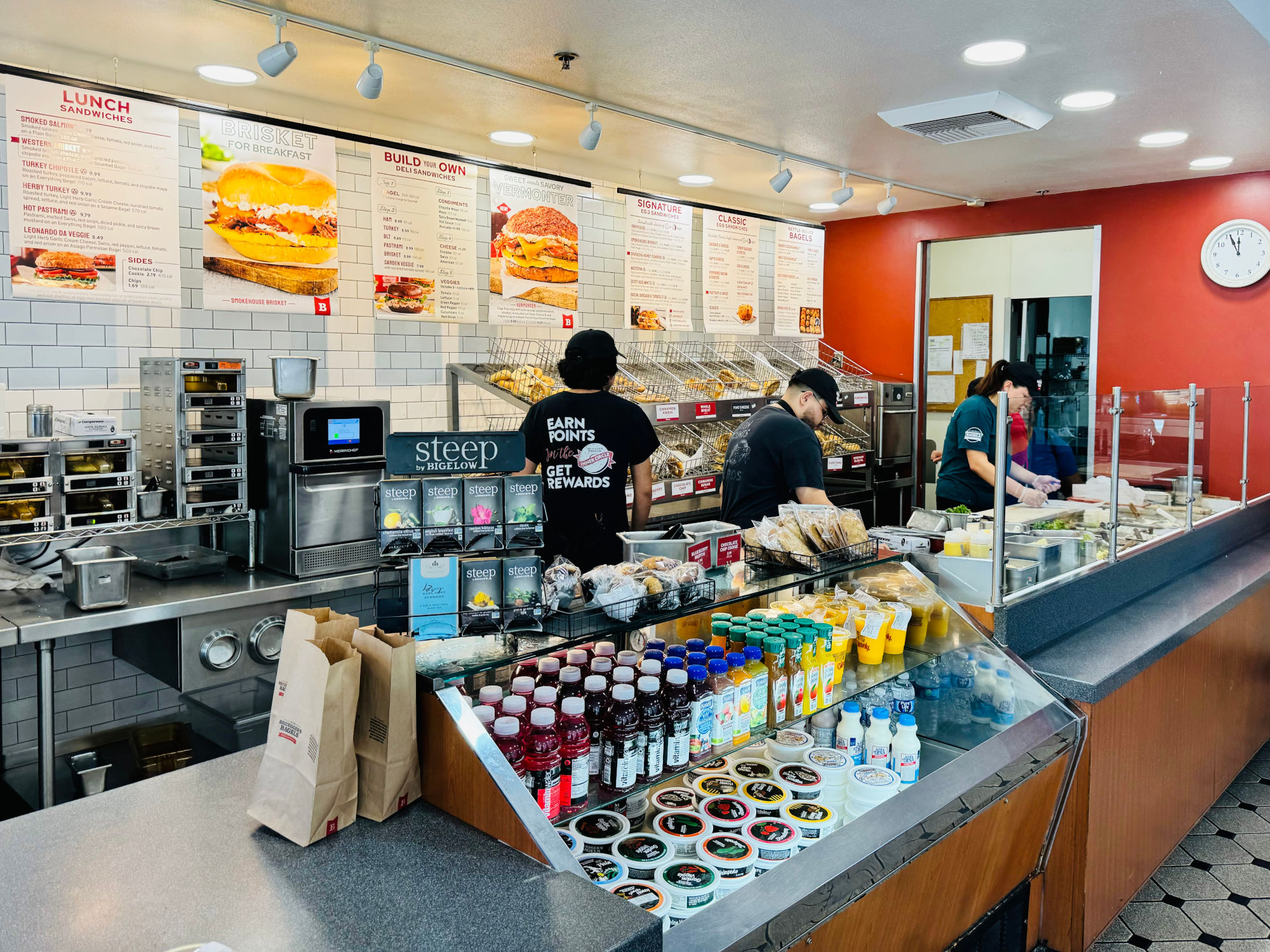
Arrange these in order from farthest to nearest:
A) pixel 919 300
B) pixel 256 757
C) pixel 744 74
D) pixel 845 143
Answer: pixel 919 300 → pixel 845 143 → pixel 744 74 → pixel 256 757

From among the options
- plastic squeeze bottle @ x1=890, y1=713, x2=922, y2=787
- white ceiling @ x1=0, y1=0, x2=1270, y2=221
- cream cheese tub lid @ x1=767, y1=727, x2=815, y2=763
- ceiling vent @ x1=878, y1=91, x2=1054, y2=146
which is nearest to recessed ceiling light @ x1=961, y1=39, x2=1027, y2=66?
white ceiling @ x1=0, y1=0, x2=1270, y2=221

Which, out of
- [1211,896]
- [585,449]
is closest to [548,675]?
[585,449]

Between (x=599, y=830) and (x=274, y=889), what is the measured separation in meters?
0.80

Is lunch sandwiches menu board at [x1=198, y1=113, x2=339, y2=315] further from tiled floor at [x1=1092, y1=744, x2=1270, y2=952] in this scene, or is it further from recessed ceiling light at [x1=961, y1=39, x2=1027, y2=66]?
tiled floor at [x1=1092, y1=744, x2=1270, y2=952]

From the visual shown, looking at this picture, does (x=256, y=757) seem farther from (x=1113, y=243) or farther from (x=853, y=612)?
(x=1113, y=243)

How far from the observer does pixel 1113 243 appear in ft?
21.2

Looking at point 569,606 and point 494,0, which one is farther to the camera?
point 494,0

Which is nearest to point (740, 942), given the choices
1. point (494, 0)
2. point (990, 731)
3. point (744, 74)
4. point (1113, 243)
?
point (990, 731)

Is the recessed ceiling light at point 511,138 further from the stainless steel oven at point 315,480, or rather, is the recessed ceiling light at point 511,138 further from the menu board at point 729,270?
the stainless steel oven at point 315,480

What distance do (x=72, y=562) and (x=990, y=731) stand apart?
3.02 m

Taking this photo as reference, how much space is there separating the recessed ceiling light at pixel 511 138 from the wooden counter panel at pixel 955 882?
151 inches

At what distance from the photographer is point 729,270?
247 inches

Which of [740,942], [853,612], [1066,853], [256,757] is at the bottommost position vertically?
[1066,853]

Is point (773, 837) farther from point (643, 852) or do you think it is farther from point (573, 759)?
point (573, 759)
